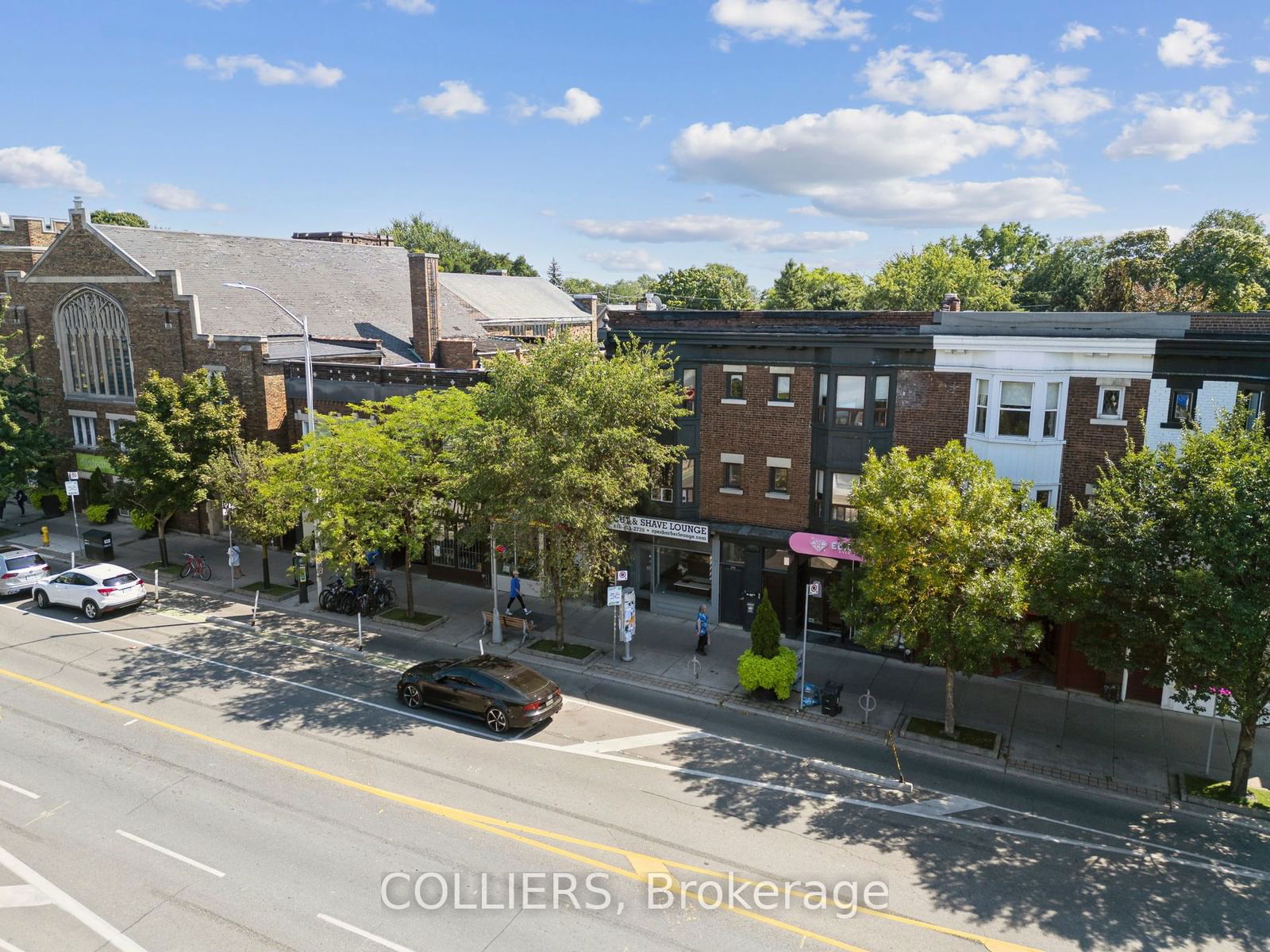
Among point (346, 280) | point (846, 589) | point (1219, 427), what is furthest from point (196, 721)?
point (346, 280)

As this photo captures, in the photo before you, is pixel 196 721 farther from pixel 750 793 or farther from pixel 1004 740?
pixel 1004 740

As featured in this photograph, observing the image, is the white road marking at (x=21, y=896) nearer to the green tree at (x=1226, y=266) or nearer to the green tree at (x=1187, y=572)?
the green tree at (x=1187, y=572)

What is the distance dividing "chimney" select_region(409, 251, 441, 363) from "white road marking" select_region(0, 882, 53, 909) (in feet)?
99.6

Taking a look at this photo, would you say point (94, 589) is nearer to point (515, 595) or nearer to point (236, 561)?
point (236, 561)

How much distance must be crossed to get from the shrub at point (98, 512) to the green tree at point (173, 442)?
31.9ft

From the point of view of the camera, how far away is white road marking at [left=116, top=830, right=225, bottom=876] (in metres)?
14.6

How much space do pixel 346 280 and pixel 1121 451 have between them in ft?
131

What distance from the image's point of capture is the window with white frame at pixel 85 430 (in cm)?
4234

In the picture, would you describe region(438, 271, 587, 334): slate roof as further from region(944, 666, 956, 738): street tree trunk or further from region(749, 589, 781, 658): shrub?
region(944, 666, 956, 738): street tree trunk

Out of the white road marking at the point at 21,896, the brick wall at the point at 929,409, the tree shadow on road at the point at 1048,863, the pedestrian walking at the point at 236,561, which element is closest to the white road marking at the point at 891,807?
the tree shadow on road at the point at 1048,863

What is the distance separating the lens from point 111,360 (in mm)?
40625

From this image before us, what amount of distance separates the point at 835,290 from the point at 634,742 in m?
86.9

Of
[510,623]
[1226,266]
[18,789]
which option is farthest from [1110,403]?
[1226,266]

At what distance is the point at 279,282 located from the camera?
42.5m
